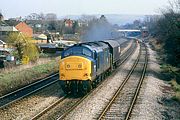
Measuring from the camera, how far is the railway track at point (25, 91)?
2094 cm

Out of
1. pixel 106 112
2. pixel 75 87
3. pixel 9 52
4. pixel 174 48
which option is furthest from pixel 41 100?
pixel 9 52

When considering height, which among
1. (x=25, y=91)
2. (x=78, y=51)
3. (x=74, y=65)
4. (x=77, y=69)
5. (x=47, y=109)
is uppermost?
(x=78, y=51)

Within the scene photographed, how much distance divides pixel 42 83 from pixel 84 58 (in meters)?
7.18

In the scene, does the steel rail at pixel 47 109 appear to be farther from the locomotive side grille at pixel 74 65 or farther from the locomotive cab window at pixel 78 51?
the locomotive cab window at pixel 78 51

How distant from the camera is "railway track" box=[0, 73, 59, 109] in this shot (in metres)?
20.9

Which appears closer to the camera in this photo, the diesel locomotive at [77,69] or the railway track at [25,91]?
the railway track at [25,91]

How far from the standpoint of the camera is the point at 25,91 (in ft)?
80.0

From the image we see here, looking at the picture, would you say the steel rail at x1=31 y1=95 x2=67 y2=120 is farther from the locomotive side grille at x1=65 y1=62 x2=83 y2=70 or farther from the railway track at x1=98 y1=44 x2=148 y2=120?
the railway track at x1=98 y1=44 x2=148 y2=120

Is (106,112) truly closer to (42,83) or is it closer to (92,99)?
(92,99)

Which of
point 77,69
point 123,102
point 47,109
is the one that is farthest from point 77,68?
point 47,109

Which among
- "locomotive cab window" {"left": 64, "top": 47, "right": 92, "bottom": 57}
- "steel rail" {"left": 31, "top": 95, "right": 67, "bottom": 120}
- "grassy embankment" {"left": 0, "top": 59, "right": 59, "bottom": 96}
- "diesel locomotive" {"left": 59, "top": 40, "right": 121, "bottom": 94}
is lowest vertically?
"grassy embankment" {"left": 0, "top": 59, "right": 59, "bottom": 96}

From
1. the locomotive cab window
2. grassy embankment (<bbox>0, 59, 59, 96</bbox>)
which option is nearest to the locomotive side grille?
the locomotive cab window

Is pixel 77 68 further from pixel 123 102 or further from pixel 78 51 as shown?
pixel 123 102

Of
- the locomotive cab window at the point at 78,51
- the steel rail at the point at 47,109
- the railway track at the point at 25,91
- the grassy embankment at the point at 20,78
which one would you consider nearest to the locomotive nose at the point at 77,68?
the locomotive cab window at the point at 78,51
